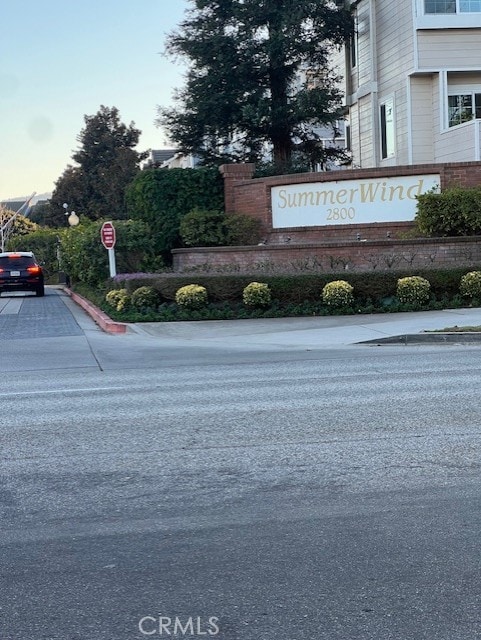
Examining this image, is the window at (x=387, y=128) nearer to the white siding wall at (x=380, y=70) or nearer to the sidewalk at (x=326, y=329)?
the white siding wall at (x=380, y=70)

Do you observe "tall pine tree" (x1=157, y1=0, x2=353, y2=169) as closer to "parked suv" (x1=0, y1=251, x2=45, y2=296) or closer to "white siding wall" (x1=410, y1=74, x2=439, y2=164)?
"white siding wall" (x1=410, y1=74, x2=439, y2=164)

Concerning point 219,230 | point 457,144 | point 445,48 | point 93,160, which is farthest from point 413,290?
point 93,160

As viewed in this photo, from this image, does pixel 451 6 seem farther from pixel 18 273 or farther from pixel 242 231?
pixel 18 273

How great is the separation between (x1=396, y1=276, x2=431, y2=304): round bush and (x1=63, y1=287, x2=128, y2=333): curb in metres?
5.95

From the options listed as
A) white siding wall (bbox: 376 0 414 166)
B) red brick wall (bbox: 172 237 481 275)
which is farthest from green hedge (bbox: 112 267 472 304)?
white siding wall (bbox: 376 0 414 166)

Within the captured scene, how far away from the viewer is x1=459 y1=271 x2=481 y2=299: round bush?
778 inches

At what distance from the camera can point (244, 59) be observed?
29.3 meters

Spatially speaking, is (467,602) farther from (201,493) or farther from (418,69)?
(418,69)

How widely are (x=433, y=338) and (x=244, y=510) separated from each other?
1025 cm

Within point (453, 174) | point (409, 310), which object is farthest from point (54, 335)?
point (453, 174)

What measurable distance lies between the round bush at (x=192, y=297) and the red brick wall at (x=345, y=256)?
100 inches

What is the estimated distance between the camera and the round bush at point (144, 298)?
20.8 metres

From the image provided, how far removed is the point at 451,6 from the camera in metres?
27.5

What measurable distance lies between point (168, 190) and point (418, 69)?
833cm
